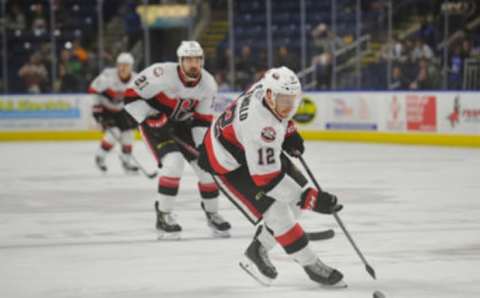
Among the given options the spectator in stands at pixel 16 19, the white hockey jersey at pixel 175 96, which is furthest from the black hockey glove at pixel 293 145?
the spectator in stands at pixel 16 19

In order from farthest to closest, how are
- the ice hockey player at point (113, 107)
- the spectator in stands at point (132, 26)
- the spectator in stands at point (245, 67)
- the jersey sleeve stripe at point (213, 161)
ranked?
the spectator in stands at point (132, 26) → the spectator in stands at point (245, 67) → the ice hockey player at point (113, 107) → the jersey sleeve stripe at point (213, 161)

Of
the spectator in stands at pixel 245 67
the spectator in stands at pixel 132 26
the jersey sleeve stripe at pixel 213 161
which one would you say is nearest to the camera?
the jersey sleeve stripe at pixel 213 161

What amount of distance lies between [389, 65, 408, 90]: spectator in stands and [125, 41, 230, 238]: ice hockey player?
7.70 metres

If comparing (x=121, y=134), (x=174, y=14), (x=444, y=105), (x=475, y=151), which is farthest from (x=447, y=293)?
(x=174, y=14)

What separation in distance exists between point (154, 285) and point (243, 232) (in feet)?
6.28

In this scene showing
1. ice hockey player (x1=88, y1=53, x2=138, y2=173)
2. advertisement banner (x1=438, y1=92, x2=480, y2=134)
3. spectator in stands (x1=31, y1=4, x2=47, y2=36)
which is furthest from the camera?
spectator in stands (x1=31, y1=4, x2=47, y2=36)

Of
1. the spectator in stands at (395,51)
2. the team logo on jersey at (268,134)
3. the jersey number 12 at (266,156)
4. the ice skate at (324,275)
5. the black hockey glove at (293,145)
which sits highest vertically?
the team logo on jersey at (268,134)

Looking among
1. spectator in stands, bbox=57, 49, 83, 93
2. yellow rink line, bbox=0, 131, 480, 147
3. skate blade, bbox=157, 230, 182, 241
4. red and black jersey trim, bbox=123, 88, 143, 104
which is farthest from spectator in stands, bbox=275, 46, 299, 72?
skate blade, bbox=157, 230, 182, 241

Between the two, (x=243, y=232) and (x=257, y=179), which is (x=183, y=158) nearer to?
(x=243, y=232)

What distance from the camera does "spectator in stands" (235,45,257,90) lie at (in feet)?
52.1

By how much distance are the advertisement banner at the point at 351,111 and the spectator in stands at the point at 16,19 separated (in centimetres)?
541

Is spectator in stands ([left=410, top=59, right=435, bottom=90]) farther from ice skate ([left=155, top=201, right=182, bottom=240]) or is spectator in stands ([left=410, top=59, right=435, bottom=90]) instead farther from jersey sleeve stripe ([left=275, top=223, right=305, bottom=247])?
jersey sleeve stripe ([left=275, top=223, right=305, bottom=247])

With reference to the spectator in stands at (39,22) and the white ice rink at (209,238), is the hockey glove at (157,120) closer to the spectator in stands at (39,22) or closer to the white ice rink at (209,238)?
the white ice rink at (209,238)

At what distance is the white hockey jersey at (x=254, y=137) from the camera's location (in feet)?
15.1
